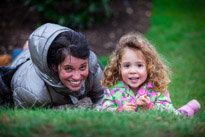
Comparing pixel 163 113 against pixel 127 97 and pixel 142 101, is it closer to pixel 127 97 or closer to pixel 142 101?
pixel 142 101

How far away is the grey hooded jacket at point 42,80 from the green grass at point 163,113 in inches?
19.3

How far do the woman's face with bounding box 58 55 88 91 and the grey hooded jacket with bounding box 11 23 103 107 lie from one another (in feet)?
0.41

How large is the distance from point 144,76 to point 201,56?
4487mm

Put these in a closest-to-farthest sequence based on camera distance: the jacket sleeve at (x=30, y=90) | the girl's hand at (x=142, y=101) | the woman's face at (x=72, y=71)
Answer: the girl's hand at (x=142, y=101)
the woman's face at (x=72, y=71)
the jacket sleeve at (x=30, y=90)

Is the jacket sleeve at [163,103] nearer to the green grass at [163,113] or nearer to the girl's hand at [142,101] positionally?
the girl's hand at [142,101]

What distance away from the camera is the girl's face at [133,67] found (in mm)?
3709

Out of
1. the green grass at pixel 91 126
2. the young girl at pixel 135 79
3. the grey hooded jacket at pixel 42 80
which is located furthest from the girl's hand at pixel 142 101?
the grey hooded jacket at pixel 42 80

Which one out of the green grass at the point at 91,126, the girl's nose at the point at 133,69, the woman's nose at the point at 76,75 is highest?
the girl's nose at the point at 133,69

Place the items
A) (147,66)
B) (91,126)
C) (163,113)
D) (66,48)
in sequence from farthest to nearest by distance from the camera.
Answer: (147,66), (66,48), (163,113), (91,126)

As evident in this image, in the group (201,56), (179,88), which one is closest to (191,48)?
(201,56)

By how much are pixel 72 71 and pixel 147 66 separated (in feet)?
3.70

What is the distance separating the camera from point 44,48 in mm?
3477

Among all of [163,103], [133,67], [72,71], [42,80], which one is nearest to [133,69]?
[133,67]

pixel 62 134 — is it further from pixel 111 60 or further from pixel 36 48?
pixel 111 60
